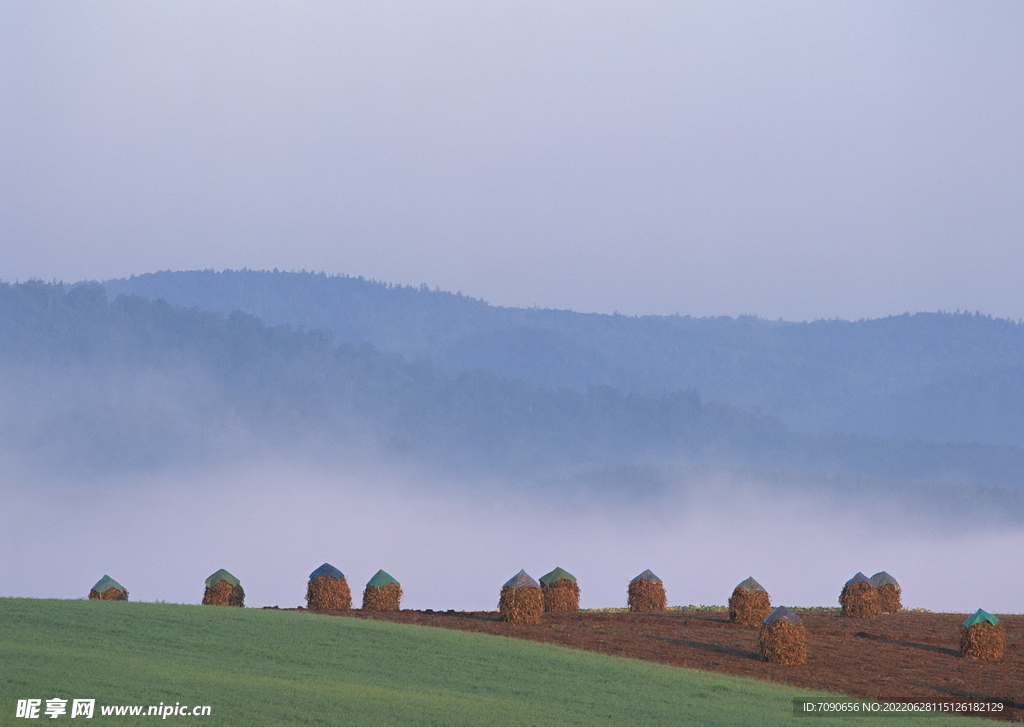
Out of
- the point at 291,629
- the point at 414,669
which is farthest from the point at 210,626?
the point at 414,669

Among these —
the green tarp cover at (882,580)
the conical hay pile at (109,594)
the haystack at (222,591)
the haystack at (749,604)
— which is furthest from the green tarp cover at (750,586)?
the conical hay pile at (109,594)

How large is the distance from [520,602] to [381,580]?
6056 millimetres

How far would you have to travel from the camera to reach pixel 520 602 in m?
44.2

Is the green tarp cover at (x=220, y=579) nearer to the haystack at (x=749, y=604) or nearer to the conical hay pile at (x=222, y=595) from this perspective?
the conical hay pile at (x=222, y=595)

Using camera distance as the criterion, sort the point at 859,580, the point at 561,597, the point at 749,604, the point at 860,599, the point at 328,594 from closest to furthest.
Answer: the point at 328,594 → the point at 749,604 → the point at 561,597 → the point at 860,599 → the point at 859,580

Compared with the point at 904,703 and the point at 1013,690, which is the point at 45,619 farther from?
the point at 1013,690

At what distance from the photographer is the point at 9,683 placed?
2544cm

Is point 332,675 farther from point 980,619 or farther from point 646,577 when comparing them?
point 646,577

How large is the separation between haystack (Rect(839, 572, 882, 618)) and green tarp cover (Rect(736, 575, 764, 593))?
648cm

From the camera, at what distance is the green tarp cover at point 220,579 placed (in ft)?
157

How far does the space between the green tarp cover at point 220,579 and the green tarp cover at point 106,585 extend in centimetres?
412

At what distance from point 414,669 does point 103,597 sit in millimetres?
21366

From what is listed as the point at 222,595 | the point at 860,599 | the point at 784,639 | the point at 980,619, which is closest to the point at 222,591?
the point at 222,595

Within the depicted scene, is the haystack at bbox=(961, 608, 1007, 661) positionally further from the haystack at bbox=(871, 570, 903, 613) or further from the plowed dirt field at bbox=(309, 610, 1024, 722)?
the haystack at bbox=(871, 570, 903, 613)
